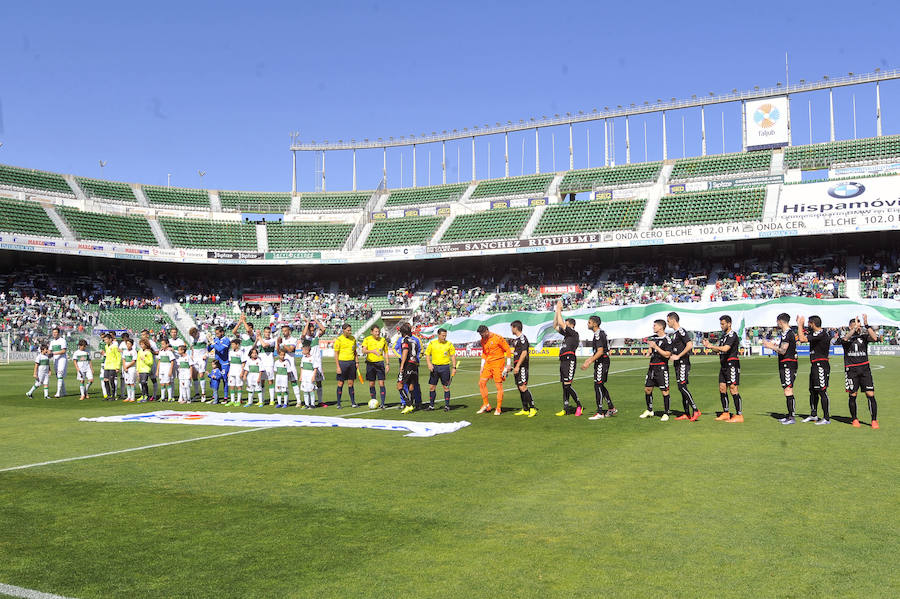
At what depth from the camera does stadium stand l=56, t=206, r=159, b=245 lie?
200 feet

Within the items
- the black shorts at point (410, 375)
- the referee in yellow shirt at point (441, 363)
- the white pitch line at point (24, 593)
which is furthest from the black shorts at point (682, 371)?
the white pitch line at point (24, 593)

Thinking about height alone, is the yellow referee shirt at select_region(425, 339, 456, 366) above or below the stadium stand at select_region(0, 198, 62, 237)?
below

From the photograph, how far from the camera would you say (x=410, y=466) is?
9.81m

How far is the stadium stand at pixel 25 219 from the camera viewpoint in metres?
56.3

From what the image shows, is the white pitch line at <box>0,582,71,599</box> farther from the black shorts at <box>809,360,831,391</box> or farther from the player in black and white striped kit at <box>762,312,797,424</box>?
the black shorts at <box>809,360,831,391</box>

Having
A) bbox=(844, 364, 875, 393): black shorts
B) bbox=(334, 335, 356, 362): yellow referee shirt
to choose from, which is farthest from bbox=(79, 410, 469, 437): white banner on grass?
bbox=(844, 364, 875, 393): black shorts

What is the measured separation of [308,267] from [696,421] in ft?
199

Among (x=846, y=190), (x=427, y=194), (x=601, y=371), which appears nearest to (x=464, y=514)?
(x=601, y=371)

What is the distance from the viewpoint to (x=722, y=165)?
205ft

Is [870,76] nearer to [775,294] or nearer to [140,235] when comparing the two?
[775,294]

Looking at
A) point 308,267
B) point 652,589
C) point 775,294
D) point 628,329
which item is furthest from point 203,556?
point 308,267

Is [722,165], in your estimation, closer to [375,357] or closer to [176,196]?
[176,196]

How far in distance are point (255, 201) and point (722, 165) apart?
45136mm

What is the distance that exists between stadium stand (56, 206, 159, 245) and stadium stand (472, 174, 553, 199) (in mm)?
30068
